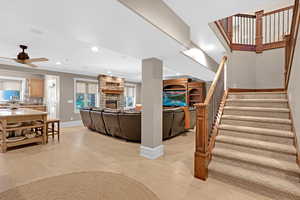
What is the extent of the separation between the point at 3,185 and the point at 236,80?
594cm

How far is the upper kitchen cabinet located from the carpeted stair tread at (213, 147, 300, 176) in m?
7.33

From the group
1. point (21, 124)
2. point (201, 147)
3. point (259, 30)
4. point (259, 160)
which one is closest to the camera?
point (259, 160)

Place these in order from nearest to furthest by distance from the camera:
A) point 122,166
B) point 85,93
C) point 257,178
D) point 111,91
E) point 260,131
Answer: point 257,178 < point 260,131 < point 122,166 < point 85,93 < point 111,91

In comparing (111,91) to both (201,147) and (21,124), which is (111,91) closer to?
(21,124)

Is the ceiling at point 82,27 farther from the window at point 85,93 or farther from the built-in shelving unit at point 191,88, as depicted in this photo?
the built-in shelving unit at point 191,88

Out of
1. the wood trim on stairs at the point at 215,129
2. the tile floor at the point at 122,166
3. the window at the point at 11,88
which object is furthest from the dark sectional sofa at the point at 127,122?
the window at the point at 11,88

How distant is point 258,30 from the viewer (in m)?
4.62

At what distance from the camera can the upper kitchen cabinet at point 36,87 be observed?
20.3 feet

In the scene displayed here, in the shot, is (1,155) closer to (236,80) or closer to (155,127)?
(155,127)

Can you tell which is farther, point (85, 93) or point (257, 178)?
point (85, 93)

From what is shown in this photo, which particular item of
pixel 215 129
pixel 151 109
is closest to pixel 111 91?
pixel 151 109

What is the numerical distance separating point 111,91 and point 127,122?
4.31 metres

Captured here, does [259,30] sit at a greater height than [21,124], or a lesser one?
greater

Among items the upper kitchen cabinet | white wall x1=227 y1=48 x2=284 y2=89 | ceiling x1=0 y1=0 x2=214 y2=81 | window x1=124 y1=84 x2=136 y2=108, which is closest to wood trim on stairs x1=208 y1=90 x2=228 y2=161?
ceiling x1=0 y1=0 x2=214 y2=81
